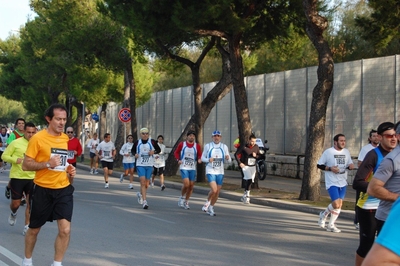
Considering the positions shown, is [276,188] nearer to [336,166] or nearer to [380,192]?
[336,166]

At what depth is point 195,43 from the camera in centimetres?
2502

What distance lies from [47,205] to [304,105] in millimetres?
18898

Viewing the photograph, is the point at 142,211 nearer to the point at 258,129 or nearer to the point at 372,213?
the point at 372,213

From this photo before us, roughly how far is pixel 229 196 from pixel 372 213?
1217 centimetres

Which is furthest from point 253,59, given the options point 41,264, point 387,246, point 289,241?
point 387,246

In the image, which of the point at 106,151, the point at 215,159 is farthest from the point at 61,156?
the point at 106,151

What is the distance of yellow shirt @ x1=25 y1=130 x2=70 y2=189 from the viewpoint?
23.4 ft

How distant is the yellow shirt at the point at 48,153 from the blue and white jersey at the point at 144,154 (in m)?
8.17

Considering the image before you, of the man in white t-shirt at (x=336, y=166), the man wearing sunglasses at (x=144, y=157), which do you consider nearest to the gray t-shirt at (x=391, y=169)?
the man in white t-shirt at (x=336, y=166)

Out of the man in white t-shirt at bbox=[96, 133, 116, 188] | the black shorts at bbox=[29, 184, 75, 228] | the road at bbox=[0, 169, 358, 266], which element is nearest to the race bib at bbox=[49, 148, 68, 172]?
the black shorts at bbox=[29, 184, 75, 228]

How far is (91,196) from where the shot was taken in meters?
18.0

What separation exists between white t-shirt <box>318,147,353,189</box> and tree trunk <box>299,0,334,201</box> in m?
5.05

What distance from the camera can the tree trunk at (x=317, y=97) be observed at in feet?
53.8

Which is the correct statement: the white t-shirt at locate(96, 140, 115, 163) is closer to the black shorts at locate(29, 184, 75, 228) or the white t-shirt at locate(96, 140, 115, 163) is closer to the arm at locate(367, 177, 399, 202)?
the black shorts at locate(29, 184, 75, 228)
